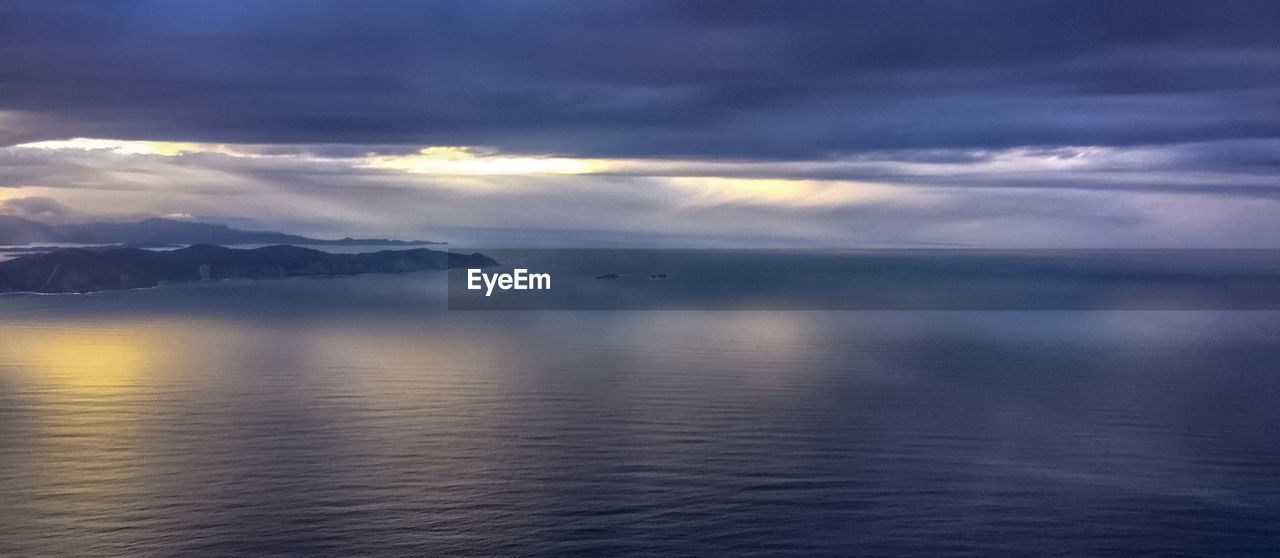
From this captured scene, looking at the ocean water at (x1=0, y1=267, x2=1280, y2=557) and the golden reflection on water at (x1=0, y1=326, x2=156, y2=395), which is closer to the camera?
the ocean water at (x1=0, y1=267, x2=1280, y2=557)

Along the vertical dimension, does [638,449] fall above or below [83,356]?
above

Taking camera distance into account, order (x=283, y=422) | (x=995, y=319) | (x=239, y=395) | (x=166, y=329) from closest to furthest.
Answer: (x=283, y=422) → (x=239, y=395) → (x=166, y=329) → (x=995, y=319)

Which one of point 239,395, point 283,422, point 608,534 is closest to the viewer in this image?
point 608,534

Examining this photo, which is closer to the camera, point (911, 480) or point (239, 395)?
point (911, 480)

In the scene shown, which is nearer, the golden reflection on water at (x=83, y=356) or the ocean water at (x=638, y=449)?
the ocean water at (x=638, y=449)

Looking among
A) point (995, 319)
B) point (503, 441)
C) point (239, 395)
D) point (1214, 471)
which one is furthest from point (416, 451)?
point (995, 319)

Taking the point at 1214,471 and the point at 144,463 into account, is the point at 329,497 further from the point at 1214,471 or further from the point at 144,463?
the point at 1214,471

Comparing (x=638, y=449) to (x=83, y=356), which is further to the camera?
(x=83, y=356)
